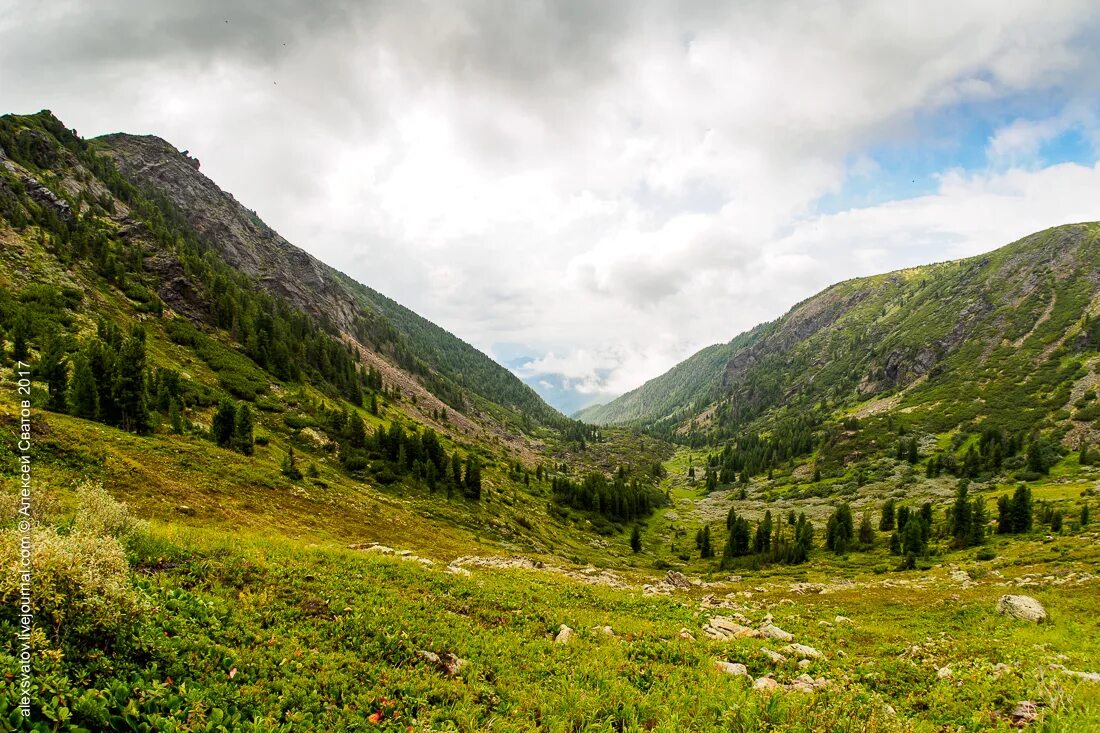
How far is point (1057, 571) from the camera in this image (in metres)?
40.8

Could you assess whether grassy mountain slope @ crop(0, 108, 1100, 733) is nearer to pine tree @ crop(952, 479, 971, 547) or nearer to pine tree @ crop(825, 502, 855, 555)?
pine tree @ crop(952, 479, 971, 547)

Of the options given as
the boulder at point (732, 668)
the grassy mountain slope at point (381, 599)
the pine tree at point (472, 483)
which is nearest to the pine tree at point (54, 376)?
the grassy mountain slope at point (381, 599)

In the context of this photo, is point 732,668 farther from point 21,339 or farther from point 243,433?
point 21,339

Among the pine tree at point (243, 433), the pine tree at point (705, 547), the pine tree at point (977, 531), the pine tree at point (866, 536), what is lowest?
the pine tree at point (705, 547)

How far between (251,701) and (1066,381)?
268950 mm

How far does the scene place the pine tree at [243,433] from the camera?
5519cm

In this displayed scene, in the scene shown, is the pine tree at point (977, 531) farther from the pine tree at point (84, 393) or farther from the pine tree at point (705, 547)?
the pine tree at point (84, 393)

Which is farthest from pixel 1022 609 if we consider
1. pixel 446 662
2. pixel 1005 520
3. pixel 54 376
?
pixel 54 376

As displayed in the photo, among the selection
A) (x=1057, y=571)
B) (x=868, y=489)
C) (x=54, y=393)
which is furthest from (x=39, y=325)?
(x=868, y=489)

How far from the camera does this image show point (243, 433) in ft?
186

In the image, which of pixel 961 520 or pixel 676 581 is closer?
pixel 676 581

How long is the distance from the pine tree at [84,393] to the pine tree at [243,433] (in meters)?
12.5

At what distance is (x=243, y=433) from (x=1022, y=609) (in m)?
71.2

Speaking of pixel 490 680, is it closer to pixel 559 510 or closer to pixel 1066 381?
pixel 559 510
